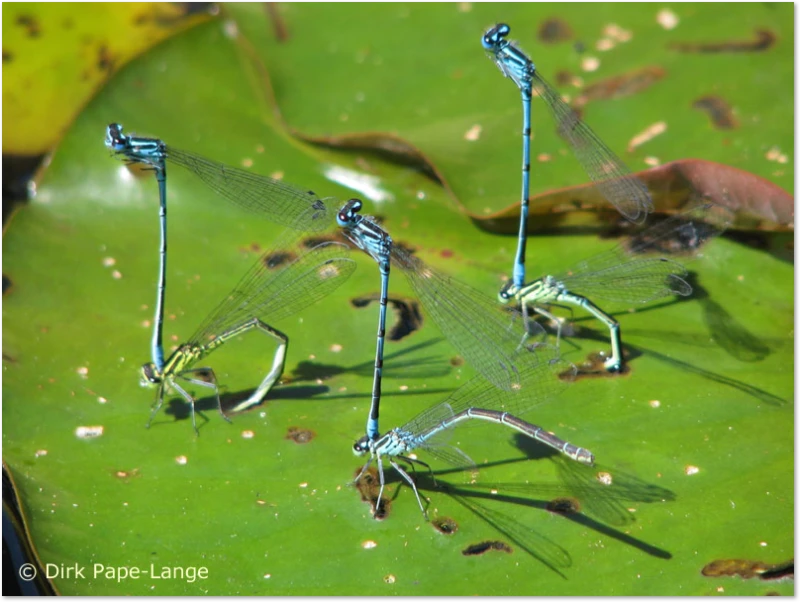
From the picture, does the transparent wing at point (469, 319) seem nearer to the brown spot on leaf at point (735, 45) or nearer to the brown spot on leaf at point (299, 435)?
the brown spot on leaf at point (299, 435)

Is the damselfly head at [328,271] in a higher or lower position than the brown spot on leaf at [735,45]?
lower

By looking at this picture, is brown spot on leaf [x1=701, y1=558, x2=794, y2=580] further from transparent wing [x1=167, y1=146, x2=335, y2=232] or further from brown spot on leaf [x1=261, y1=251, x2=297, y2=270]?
brown spot on leaf [x1=261, y1=251, x2=297, y2=270]

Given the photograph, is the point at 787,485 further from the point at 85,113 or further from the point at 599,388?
the point at 85,113

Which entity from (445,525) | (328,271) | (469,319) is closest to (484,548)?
(445,525)

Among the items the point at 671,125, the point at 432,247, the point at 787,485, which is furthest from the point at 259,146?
the point at 787,485

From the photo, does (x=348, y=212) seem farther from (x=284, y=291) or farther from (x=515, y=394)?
(x=515, y=394)

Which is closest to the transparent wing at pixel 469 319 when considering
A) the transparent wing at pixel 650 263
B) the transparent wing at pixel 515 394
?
the transparent wing at pixel 515 394
